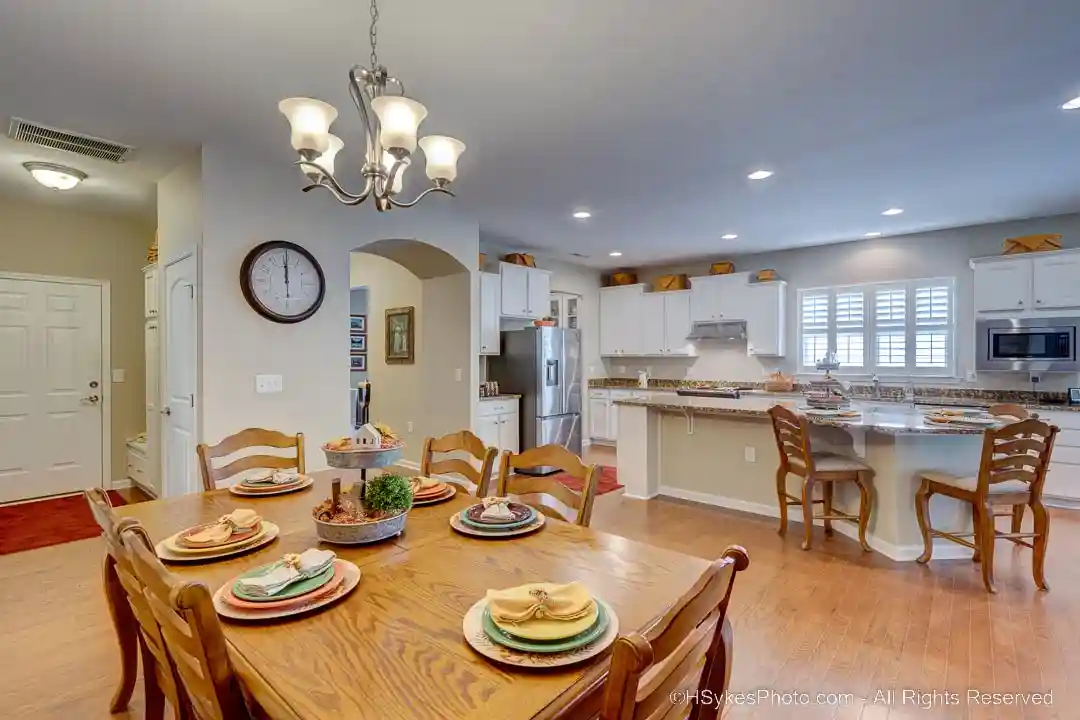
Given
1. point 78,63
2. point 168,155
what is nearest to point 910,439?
point 78,63

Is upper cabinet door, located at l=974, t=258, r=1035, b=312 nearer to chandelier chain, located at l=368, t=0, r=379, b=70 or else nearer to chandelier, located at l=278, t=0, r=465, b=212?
chandelier, located at l=278, t=0, r=465, b=212

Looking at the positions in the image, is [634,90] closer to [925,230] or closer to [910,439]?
[910,439]

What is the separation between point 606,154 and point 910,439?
259cm

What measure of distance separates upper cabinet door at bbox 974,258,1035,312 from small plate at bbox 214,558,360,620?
609 centimetres

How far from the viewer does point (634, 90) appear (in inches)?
105

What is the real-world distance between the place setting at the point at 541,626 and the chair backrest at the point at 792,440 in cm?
266

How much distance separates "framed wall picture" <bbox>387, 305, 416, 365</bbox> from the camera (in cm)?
595

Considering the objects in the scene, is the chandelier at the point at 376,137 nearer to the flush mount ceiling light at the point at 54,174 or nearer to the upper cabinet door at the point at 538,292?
the flush mount ceiling light at the point at 54,174

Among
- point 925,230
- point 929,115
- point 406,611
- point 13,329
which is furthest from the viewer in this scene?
point 925,230

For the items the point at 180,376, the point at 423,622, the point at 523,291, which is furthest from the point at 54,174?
the point at 423,622

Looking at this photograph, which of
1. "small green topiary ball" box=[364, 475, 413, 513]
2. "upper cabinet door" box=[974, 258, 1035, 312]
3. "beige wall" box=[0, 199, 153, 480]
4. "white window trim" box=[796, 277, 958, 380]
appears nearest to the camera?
"small green topiary ball" box=[364, 475, 413, 513]

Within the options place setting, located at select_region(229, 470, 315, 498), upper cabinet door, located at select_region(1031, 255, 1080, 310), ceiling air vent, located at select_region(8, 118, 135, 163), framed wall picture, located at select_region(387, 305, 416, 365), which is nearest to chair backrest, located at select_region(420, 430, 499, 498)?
place setting, located at select_region(229, 470, 315, 498)

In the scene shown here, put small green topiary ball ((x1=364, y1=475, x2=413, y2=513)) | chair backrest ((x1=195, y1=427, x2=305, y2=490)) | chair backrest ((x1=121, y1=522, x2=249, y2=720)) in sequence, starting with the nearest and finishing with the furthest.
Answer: chair backrest ((x1=121, y1=522, x2=249, y2=720)), small green topiary ball ((x1=364, y1=475, x2=413, y2=513)), chair backrest ((x1=195, y1=427, x2=305, y2=490))

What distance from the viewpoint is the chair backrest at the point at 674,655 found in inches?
28.7
